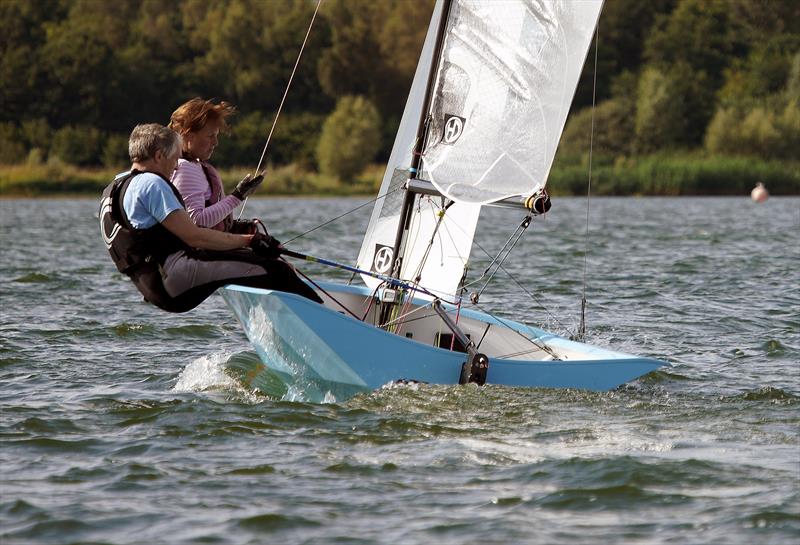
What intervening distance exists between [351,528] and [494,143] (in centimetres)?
325

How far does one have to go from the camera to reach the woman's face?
6469 millimetres

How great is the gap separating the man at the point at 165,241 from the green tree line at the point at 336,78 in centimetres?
3554

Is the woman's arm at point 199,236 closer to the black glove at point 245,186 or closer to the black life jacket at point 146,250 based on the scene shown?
the black life jacket at point 146,250

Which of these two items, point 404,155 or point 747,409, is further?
point 404,155

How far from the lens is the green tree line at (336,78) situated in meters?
46.4

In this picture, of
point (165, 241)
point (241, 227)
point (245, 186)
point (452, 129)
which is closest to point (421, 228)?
point (452, 129)

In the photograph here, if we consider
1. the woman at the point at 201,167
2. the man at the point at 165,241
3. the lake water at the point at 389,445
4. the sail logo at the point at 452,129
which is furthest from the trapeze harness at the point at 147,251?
the sail logo at the point at 452,129

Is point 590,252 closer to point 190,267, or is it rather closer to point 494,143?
point 494,143

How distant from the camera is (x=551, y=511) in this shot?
15.5ft

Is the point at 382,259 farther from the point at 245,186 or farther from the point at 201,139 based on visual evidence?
the point at 201,139

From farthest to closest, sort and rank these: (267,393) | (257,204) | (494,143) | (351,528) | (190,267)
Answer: (257,204)
(494,143)
(267,393)
(190,267)
(351,528)

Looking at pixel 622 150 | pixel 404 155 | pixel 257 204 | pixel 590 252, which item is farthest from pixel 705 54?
pixel 404 155

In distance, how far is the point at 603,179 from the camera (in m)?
39.2

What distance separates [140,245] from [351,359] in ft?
3.84
